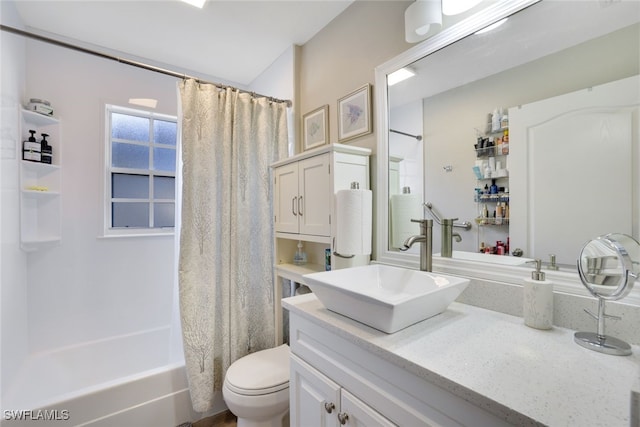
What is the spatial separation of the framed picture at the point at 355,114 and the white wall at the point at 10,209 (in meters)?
1.91

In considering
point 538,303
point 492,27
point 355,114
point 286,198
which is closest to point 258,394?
point 286,198

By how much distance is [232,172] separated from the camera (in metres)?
1.87

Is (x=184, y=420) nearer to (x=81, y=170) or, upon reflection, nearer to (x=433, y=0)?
(x=81, y=170)

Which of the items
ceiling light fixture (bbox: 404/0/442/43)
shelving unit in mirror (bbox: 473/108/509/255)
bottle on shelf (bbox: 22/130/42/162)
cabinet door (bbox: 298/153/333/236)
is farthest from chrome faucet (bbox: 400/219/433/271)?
bottle on shelf (bbox: 22/130/42/162)

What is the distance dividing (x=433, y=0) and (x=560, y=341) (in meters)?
1.37

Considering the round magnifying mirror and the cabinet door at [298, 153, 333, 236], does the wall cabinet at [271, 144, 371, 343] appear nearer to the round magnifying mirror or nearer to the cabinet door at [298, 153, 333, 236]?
the cabinet door at [298, 153, 333, 236]

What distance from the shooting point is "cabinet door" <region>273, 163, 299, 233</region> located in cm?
172

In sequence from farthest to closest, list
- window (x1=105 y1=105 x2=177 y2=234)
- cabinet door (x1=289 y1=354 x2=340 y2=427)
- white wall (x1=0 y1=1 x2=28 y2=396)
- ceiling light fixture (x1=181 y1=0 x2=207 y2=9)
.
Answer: window (x1=105 y1=105 x2=177 y2=234), ceiling light fixture (x1=181 y1=0 x2=207 y2=9), white wall (x1=0 y1=1 x2=28 y2=396), cabinet door (x1=289 y1=354 x2=340 y2=427)

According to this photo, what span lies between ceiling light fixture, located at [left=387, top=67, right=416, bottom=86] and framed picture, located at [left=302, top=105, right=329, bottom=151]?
0.53m

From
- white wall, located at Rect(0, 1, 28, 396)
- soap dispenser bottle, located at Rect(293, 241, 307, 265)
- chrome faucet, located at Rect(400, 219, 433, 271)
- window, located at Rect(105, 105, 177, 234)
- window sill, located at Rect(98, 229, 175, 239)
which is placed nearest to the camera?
chrome faucet, located at Rect(400, 219, 433, 271)

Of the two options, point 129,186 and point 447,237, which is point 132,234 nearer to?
point 129,186

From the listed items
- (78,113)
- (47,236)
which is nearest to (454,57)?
(78,113)

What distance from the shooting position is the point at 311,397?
1.01 m

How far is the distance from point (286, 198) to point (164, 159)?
161cm
